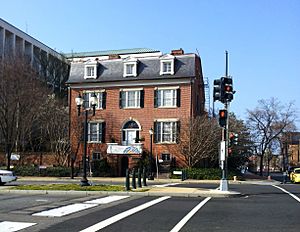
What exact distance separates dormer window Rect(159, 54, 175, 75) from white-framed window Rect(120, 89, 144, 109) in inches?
121

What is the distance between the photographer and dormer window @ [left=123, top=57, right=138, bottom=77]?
154 ft

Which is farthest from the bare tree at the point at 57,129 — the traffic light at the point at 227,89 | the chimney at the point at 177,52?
the traffic light at the point at 227,89

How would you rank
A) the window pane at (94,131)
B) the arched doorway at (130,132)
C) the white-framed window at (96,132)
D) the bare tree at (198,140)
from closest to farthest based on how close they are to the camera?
1. the bare tree at (198,140)
2. the arched doorway at (130,132)
3. the white-framed window at (96,132)
4. the window pane at (94,131)

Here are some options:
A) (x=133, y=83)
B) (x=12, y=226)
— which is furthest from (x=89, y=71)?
(x=12, y=226)

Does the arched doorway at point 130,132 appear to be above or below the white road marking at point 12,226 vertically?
above

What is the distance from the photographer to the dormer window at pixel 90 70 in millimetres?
48812

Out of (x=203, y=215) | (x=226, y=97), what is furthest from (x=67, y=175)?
(x=203, y=215)

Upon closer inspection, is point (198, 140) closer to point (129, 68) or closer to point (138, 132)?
point (138, 132)

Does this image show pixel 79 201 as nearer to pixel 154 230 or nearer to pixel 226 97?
pixel 154 230

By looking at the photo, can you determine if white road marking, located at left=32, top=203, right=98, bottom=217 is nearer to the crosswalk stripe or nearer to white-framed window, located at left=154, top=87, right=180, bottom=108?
the crosswalk stripe

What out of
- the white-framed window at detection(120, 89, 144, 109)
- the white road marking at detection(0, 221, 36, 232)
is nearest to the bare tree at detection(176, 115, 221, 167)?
the white-framed window at detection(120, 89, 144, 109)

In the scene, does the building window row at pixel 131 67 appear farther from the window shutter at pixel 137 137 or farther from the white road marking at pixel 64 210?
the white road marking at pixel 64 210

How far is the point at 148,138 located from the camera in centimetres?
4541

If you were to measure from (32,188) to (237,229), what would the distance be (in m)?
13.3
